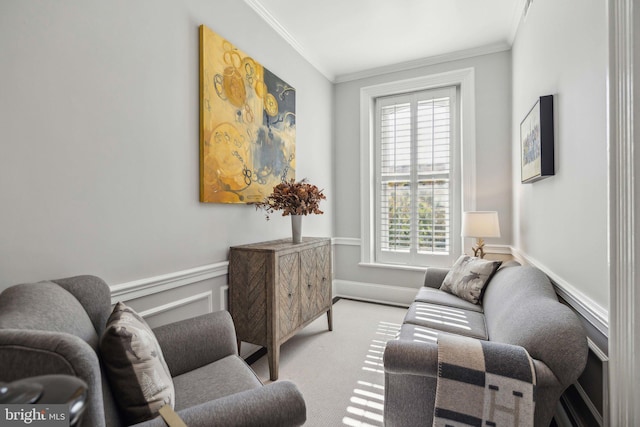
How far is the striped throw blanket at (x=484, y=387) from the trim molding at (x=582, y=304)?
376 mm

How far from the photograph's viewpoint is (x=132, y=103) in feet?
5.24

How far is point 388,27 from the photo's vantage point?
287cm

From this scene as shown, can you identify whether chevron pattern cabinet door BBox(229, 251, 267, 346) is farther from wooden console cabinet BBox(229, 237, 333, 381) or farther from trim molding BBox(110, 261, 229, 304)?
trim molding BBox(110, 261, 229, 304)

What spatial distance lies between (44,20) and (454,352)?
2.15 metres

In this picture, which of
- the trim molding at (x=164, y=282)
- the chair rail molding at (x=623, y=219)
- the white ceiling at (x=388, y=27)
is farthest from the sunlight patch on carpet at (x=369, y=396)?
the white ceiling at (x=388, y=27)

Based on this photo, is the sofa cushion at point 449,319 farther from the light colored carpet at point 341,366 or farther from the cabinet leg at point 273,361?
the cabinet leg at point 273,361

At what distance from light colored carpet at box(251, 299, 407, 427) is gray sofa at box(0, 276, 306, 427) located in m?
0.71

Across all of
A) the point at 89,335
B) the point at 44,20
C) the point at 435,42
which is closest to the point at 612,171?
the point at 89,335

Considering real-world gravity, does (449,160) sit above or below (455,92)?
below

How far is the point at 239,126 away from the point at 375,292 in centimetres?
258

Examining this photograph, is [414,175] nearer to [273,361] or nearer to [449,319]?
[449,319]

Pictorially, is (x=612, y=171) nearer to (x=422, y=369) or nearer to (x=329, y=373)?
(x=422, y=369)

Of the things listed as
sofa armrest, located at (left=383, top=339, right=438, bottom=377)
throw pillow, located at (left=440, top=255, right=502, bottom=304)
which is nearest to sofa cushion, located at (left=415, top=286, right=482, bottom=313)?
throw pillow, located at (left=440, top=255, right=502, bottom=304)

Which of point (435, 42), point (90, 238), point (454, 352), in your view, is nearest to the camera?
point (454, 352)
